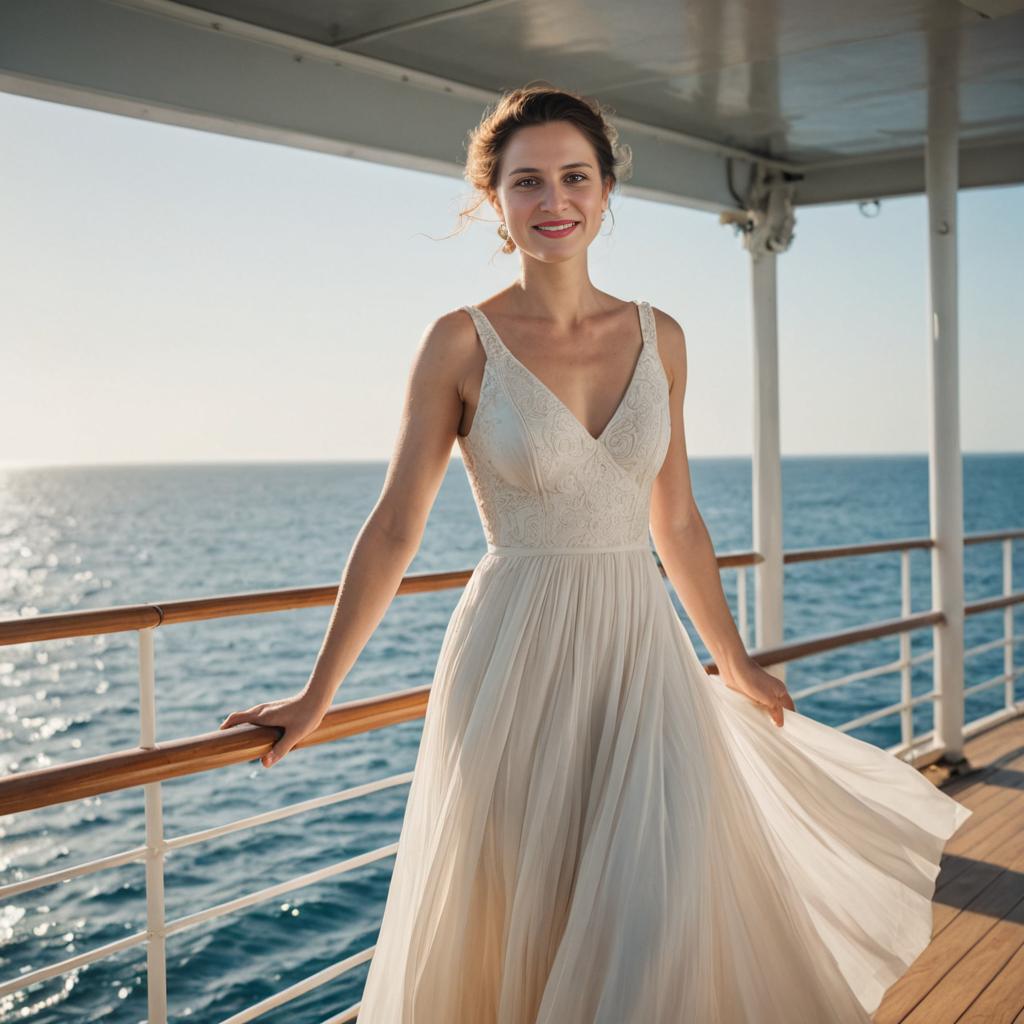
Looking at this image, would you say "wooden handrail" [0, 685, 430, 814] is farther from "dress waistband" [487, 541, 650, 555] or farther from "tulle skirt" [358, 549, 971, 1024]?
"dress waistband" [487, 541, 650, 555]

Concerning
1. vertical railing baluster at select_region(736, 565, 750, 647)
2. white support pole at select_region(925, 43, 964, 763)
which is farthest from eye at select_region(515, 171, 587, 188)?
white support pole at select_region(925, 43, 964, 763)

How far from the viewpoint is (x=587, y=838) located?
5.22ft

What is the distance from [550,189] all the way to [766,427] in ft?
11.0

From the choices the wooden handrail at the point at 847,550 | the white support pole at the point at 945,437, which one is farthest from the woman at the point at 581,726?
the white support pole at the point at 945,437

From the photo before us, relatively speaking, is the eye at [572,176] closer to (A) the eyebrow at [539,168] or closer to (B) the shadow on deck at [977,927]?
(A) the eyebrow at [539,168]

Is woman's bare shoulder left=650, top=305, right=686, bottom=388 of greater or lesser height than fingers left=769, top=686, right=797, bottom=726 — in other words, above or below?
above

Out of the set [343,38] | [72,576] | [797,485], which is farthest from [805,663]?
[797,485]

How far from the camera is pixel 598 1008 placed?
1426 mm

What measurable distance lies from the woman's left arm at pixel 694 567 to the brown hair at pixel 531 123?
0.28 m

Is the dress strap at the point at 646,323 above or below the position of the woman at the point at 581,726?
above

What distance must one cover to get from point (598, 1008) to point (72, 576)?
143 feet

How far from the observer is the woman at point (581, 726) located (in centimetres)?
155

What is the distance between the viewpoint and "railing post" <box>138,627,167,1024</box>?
191 cm

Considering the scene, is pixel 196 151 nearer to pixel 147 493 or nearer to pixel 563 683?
pixel 147 493
